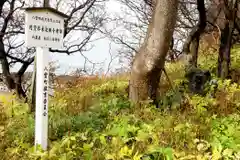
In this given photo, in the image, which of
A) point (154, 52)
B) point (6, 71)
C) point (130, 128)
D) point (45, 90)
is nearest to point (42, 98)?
point (45, 90)

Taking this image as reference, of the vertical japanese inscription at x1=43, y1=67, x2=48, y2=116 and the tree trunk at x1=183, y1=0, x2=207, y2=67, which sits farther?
the tree trunk at x1=183, y1=0, x2=207, y2=67

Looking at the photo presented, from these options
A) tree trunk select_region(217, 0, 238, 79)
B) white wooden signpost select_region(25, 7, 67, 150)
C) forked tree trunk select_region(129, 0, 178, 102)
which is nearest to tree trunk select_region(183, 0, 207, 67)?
tree trunk select_region(217, 0, 238, 79)

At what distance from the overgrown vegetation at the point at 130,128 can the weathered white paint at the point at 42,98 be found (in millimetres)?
207

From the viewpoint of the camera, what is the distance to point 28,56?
1638 centimetres

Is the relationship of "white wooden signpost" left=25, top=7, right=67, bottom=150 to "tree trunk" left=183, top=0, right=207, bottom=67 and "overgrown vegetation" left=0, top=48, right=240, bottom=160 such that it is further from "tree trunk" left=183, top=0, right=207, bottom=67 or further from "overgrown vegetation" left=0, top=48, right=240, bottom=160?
"tree trunk" left=183, top=0, right=207, bottom=67

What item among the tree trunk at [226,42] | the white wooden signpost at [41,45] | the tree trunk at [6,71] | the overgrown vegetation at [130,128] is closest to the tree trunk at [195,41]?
the tree trunk at [226,42]

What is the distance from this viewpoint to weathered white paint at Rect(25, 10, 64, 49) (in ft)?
18.6

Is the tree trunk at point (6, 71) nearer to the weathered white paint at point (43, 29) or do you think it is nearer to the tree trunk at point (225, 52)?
the tree trunk at point (225, 52)

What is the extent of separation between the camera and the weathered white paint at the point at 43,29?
5.68 meters

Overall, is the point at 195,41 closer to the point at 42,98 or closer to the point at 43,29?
the point at 43,29

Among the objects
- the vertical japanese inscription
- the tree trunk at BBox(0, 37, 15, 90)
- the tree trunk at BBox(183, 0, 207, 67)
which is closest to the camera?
the vertical japanese inscription

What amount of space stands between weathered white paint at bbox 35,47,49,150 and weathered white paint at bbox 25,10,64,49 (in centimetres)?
15

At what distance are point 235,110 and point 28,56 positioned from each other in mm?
10861

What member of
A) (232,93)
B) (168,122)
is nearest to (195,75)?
(232,93)
